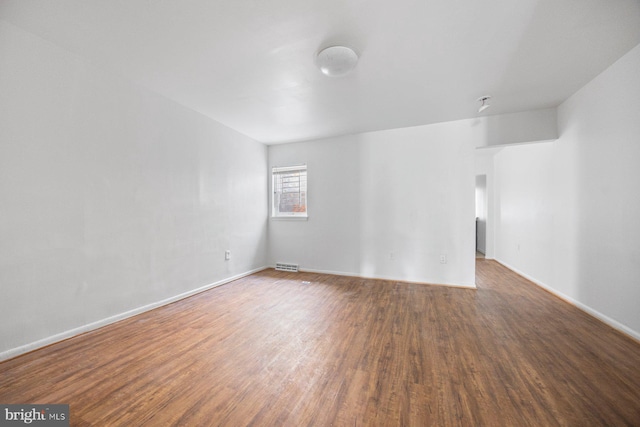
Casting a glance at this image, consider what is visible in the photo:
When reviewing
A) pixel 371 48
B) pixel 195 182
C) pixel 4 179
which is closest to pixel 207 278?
pixel 195 182

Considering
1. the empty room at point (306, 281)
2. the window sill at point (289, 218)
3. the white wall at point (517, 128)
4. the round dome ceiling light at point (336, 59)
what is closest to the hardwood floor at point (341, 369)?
the empty room at point (306, 281)

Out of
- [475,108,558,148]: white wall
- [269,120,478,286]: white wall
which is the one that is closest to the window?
[269,120,478,286]: white wall

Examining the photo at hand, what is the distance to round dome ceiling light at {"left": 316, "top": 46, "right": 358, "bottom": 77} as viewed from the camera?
6.42ft

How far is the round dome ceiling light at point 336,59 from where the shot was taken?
1956 millimetres

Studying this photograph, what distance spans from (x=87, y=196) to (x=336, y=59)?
2.67 metres

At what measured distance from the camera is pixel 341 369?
1.66 meters

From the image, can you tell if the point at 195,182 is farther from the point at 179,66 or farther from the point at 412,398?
the point at 412,398

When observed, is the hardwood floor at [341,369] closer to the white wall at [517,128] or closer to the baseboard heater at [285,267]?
the baseboard heater at [285,267]

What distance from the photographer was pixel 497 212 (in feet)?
18.5

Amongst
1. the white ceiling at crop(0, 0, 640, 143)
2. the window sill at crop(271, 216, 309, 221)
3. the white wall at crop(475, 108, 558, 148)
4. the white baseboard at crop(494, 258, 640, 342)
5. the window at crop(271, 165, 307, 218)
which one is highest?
the white ceiling at crop(0, 0, 640, 143)

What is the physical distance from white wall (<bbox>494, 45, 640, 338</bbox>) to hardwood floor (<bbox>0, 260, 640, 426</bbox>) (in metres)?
0.40

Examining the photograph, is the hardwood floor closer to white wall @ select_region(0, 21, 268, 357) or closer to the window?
white wall @ select_region(0, 21, 268, 357)

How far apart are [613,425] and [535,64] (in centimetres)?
281

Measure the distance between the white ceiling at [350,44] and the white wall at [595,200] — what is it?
1.10 feet
